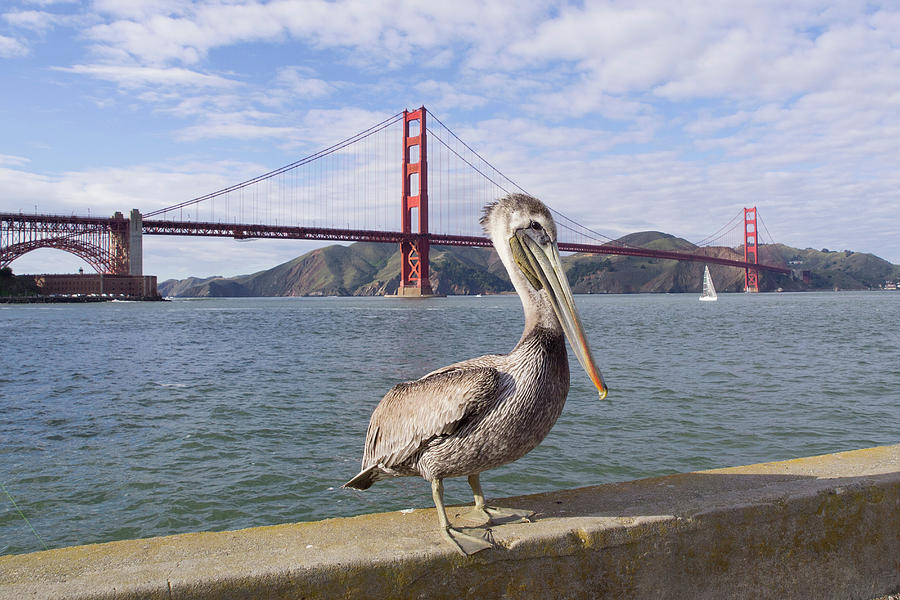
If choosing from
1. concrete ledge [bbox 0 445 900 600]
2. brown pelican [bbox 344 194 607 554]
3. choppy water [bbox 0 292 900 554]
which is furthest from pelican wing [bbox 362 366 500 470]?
choppy water [bbox 0 292 900 554]

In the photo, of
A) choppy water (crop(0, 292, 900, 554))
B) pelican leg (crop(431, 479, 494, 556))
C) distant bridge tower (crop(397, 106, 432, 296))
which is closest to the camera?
pelican leg (crop(431, 479, 494, 556))

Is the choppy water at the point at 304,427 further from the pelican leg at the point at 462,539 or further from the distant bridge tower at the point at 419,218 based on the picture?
the distant bridge tower at the point at 419,218

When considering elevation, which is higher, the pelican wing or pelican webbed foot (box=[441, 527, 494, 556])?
the pelican wing

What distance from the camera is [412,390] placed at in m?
2.60

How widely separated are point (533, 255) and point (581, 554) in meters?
1.17

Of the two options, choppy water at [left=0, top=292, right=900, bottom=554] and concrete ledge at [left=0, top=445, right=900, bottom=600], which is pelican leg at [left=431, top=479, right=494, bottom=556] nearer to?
concrete ledge at [left=0, top=445, right=900, bottom=600]

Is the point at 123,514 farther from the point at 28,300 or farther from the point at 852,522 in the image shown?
the point at 28,300

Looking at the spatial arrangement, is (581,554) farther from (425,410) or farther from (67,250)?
(67,250)

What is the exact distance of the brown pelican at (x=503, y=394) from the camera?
233 cm

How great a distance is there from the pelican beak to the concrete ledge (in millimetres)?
608

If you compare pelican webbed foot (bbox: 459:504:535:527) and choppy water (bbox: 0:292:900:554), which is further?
choppy water (bbox: 0:292:900:554)

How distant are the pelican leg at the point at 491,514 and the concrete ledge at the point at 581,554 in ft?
0.27

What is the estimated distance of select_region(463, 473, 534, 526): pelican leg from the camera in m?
2.42

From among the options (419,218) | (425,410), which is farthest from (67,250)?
(425,410)
